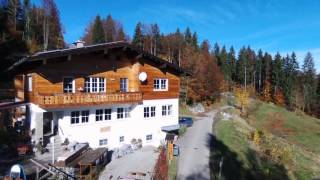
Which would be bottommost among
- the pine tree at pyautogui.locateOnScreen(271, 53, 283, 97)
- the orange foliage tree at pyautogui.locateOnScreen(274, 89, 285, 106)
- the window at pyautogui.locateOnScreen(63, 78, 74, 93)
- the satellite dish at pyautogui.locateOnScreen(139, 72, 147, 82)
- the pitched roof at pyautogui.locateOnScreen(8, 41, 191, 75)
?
the orange foliage tree at pyautogui.locateOnScreen(274, 89, 285, 106)

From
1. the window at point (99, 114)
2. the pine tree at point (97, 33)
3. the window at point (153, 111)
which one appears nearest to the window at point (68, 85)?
the window at point (99, 114)

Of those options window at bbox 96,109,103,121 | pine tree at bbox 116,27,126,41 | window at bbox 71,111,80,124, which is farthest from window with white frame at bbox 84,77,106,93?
pine tree at bbox 116,27,126,41

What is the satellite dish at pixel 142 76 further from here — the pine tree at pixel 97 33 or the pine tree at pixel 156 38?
the pine tree at pixel 156 38

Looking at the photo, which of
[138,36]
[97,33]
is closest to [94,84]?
[97,33]

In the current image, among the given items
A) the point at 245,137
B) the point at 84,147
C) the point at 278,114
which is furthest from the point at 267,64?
the point at 84,147

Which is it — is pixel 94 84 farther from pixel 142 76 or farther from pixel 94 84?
pixel 142 76

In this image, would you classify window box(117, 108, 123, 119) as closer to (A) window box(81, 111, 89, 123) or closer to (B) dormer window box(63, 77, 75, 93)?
(A) window box(81, 111, 89, 123)

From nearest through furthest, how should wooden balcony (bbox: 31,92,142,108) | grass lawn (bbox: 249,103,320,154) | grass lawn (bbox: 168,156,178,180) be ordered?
grass lawn (bbox: 168,156,178,180), wooden balcony (bbox: 31,92,142,108), grass lawn (bbox: 249,103,320,154)
